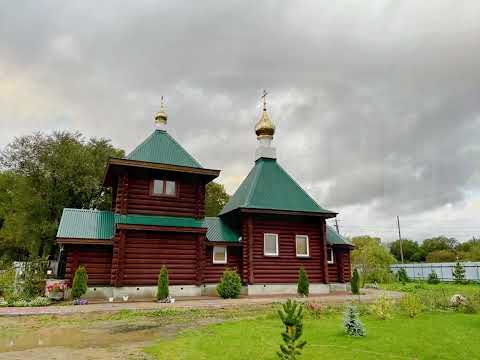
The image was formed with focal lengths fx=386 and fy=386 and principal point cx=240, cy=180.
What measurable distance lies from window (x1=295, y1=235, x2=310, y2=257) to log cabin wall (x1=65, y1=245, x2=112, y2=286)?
9679 mm

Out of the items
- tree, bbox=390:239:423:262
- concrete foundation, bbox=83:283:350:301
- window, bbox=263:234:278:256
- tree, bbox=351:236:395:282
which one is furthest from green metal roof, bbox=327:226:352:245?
tree, bbox=390:239:423:262

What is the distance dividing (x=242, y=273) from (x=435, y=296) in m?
9.04

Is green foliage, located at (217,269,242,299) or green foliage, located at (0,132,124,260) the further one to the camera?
green foliage, located at (0,132,124,260)

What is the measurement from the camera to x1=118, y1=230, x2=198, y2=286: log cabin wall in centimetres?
1709

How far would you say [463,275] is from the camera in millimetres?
33719

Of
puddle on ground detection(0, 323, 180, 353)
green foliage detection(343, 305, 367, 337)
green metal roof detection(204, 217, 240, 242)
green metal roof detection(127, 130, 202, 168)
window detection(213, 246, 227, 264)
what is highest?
green metal roof detection(127, 130, 202, 168)

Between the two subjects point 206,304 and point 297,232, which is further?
point 297,232

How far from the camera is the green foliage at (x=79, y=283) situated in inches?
601

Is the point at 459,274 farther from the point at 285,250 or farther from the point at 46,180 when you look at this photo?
the point at 46,180

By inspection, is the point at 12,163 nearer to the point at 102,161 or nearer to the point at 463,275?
the point at 102,161

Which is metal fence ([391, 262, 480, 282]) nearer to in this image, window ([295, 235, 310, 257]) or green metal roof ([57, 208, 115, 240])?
window ([295, 235, 310, 257])

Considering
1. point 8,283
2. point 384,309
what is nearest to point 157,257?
point 8,283

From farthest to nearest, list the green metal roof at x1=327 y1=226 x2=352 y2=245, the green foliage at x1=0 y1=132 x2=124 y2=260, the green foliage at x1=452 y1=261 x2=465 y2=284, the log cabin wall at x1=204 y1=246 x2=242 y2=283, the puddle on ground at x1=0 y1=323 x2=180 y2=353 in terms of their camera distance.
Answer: the green foliage at x1=452 y1=261 x2=465 y2=284 < the green foliage at x1=0 y1=132 x2=124 y2=260 < the green metal roof at x1=327 y1=226 x2=352 y2=245 < the log cabin wall at x1=204 y1=246 x2=242 y2=283 < the puddle on ground at x1=0 y1=323 x2=180 y2=353

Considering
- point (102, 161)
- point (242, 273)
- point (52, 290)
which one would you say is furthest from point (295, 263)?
point (102, 161)
